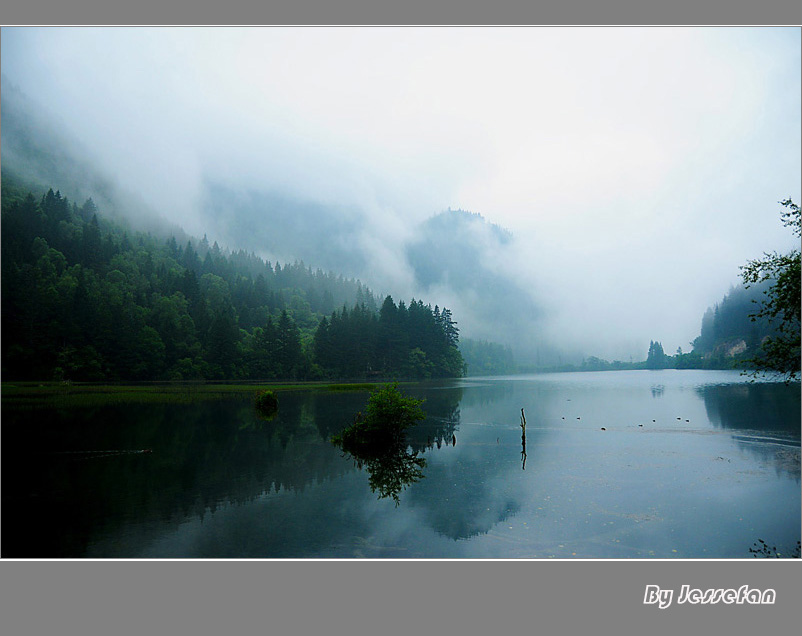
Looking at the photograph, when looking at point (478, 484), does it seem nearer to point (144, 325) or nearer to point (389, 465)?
point (389, 465)

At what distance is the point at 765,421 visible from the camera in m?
47.4

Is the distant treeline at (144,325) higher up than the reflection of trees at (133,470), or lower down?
higher up

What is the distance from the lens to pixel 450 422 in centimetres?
5216

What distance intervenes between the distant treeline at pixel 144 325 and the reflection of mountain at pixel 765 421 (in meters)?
89.6

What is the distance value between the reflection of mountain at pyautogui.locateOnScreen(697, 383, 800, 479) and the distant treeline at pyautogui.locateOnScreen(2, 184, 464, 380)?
89.6 m

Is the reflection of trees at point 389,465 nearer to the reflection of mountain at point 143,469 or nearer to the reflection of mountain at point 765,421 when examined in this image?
the reflection of mountain at point 143,469

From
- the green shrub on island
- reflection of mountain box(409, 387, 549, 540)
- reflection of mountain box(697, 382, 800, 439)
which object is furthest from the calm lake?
the green shrub on island

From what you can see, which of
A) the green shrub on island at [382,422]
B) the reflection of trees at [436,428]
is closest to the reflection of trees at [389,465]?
the green shrub on island at [382,422]

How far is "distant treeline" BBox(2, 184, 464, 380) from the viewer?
90562 millimetres

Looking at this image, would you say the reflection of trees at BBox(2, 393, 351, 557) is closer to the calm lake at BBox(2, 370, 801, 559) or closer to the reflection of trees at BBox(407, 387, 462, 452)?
the calm lake at BBox(2, 370, 801, 559)

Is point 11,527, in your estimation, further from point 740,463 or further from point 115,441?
point 740,463

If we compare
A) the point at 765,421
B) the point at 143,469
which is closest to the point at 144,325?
the point at 143,469

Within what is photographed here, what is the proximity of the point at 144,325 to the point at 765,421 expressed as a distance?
120629 mm

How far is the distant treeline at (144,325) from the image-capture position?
9056 centimetres
